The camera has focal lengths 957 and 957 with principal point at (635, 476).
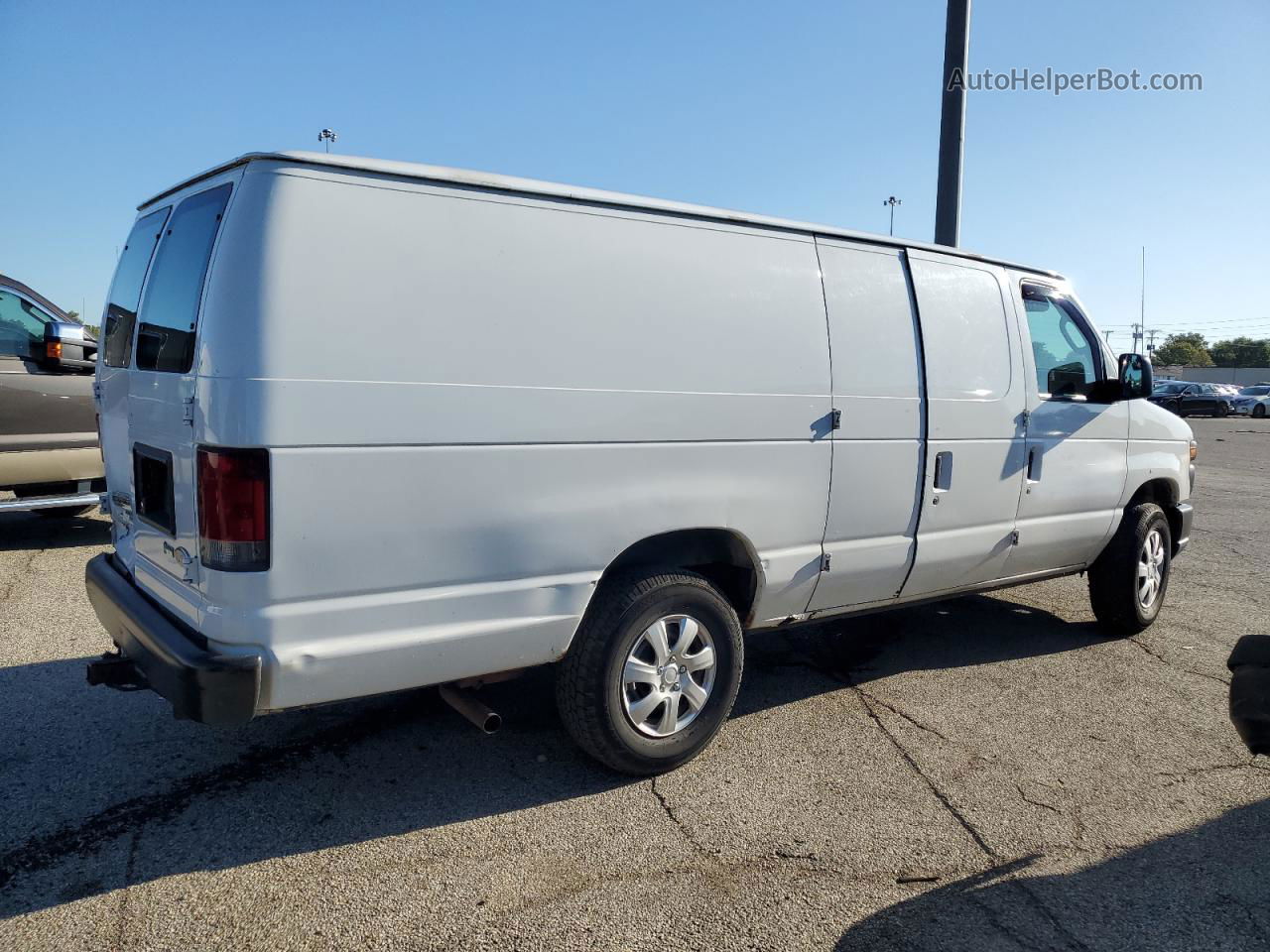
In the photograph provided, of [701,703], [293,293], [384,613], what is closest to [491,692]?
[701,703]

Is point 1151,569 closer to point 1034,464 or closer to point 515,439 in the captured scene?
point 1034,464

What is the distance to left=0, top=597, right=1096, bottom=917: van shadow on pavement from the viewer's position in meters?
3.18

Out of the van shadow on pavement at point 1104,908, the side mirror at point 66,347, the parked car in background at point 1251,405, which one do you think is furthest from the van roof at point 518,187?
the parked car in background at point 1251,405

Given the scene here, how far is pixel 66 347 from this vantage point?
7.27 metres

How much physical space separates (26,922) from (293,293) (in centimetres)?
199

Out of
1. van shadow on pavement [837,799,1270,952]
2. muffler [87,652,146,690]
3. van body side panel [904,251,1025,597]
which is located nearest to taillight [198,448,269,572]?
muffler [87,652,146,690]

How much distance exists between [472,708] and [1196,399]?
1805 inches

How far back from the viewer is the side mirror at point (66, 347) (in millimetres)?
7109

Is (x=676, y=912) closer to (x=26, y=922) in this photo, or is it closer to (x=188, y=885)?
(x=188, y=885)

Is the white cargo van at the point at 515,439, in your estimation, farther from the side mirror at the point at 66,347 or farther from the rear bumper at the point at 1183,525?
the side mirror at the point at 66,347

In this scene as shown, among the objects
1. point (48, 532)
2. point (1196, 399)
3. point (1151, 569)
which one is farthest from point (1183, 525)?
point (1196, 399)

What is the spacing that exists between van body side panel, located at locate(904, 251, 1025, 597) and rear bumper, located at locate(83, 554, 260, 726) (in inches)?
122

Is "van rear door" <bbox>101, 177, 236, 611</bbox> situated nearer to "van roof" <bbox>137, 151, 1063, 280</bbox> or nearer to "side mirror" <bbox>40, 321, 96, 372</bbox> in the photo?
"van roof" <bbox>137, 151, 1063, 280</bbox>

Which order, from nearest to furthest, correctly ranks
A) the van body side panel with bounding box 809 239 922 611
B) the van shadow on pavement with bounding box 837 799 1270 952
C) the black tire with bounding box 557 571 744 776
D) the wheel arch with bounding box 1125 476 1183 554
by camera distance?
1. the van shadow on pavement with bounding box 837 799 1270 952
2. the black tire with bounding box 557 571 744 776
3. the van body side panel with bounding box 809 239 922 611
4. the wheel arch with bounding box 1125 476 1183 554
